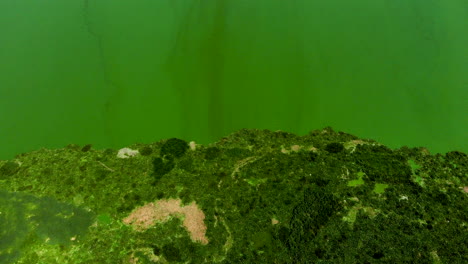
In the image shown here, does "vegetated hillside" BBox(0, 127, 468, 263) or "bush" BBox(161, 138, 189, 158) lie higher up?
"bush" BBox(161, 138, 189, 158)

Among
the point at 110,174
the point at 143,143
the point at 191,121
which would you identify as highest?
the point at 191,121

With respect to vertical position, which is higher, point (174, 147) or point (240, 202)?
point (174, 147)

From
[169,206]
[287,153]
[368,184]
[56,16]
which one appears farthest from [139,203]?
[56,16]

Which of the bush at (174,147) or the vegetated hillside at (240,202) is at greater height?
the bush at (174,147)

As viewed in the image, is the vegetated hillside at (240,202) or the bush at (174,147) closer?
the vegetated hillside at (240,202)

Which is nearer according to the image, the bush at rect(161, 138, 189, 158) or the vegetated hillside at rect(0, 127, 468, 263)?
the vegetated hillside at rect(0, 127, 468, 263)

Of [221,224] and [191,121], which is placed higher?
[191,121]

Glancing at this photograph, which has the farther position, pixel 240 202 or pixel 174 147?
pixel 174 147

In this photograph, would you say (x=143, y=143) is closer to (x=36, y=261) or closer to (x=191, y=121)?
(x=191, y=121)
